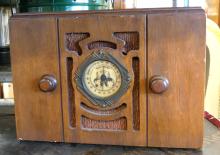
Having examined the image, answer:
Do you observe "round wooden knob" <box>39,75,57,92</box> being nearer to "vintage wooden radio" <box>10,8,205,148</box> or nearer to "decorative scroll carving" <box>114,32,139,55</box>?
"vintage wooden radio" <box>10,8,205,148</box>

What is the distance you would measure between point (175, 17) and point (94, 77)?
0.20 m

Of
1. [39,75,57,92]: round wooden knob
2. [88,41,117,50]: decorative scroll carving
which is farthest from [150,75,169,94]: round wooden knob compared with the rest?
[39,75,57,92]: round wooden knob

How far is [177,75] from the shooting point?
0.59 m

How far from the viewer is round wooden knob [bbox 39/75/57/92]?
2.06ft

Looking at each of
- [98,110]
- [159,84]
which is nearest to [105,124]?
[98,110]

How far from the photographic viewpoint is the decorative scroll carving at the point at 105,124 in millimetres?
638

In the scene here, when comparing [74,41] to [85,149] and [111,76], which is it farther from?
[85,149]

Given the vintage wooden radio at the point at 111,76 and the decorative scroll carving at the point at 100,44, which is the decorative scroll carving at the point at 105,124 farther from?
the decorative scroll carving at the point at 100,44

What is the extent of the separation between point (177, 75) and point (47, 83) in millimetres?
269

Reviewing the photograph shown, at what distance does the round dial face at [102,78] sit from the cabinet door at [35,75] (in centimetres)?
7

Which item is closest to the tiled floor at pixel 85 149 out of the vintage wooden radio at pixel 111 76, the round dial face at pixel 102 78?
the vintage wooden radio at pixel 111 76

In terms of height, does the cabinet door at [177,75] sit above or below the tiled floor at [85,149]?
above

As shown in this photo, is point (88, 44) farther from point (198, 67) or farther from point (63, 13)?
point (198, 67)

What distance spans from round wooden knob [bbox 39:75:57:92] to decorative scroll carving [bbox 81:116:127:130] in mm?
94
